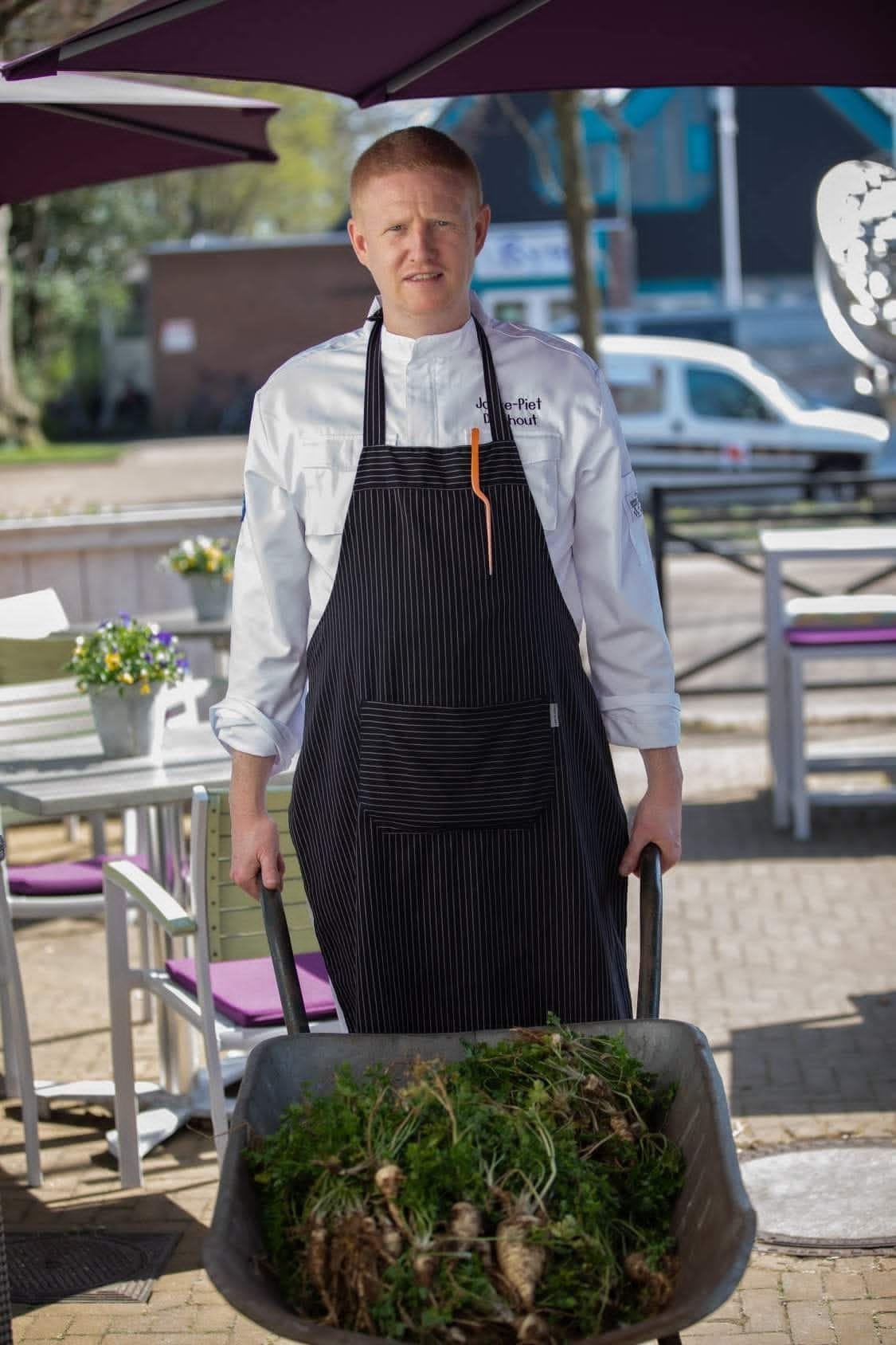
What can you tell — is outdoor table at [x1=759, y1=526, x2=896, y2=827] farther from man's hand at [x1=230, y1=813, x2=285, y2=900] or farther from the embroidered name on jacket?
man's hand at [x1=230, y1=813, x2=285, y2=900]

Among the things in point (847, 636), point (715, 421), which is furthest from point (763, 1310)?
point (715, 421)

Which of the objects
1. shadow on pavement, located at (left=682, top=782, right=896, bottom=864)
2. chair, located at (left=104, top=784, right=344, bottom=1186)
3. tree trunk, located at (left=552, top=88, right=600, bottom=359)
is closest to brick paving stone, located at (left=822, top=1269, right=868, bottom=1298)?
chair, located at (left=104, top=784, right=344, bottom=1186)

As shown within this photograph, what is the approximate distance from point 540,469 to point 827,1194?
7.07ft

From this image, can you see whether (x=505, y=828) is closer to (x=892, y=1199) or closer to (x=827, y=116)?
(x=892, y=1199)

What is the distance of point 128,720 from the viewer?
5.13 metres

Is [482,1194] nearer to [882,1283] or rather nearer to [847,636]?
[882,1283]

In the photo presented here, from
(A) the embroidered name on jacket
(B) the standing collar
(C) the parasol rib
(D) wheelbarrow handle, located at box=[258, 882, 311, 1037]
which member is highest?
(C) the parasol rib

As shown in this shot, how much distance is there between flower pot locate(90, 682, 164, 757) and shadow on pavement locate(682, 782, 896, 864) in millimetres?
2956

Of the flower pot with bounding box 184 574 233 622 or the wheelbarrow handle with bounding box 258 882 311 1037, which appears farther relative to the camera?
the flower pot with bounding box 184 574 233 622

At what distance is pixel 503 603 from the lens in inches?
109

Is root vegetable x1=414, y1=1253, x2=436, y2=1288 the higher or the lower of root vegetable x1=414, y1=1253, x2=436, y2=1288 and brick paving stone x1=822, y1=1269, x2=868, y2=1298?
the higher

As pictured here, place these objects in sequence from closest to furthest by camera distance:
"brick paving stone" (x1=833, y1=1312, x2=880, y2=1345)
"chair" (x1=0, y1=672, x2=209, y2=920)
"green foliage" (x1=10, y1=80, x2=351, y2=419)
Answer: "brick paving stone" (x1=833, y1=1312, x2=880, y2=1345)
"chair" (x1=0, y1=672, x2=209, y2=920)
"green foliage" (x1=10, y1=80, x2=351, y2=419)

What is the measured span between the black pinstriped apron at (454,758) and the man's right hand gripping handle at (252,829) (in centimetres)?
9

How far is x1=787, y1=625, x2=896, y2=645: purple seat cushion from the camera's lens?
7305 millimetres
